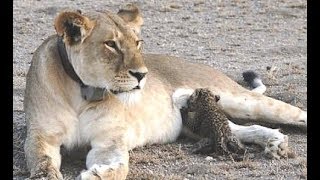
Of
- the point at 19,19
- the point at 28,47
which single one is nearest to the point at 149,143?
the point at 28,47

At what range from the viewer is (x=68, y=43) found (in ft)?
12.4

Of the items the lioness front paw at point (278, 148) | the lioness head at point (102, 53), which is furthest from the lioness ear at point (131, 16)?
the lioness front paw at point (278, 148)

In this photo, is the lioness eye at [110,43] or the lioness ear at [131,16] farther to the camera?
the lioness ear at [131,16]

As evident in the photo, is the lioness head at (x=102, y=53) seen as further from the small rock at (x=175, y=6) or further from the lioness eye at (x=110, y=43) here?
the small rock at (x=175, y=6)

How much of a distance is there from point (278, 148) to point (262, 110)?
24.9 inches

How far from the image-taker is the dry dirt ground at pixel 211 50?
393 centimetres

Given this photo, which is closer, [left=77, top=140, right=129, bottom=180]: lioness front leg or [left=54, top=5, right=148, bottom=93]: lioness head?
[left=77, top=140, right=129, bottom=180]: lioness front leg

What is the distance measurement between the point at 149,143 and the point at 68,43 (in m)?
0.93

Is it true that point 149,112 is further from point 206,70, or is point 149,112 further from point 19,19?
point 19,19

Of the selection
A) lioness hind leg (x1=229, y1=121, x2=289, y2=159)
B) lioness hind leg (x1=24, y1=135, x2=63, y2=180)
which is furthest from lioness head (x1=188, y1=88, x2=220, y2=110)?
lioness hind leg (x1=24, y1=135, x2=63, y2=180)

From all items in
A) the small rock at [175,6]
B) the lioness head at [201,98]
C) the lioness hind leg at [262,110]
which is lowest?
the lioness hind leg at [262,110]

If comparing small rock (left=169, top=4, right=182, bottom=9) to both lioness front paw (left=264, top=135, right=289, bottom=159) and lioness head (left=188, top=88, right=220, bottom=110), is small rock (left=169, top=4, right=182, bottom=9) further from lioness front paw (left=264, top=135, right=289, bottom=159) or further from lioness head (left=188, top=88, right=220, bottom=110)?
lioness front paw (left=264, top=135, right=289, bottom=159)

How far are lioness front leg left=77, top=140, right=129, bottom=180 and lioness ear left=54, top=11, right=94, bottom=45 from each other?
0.55 metres

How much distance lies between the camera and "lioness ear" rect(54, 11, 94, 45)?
373 cm
